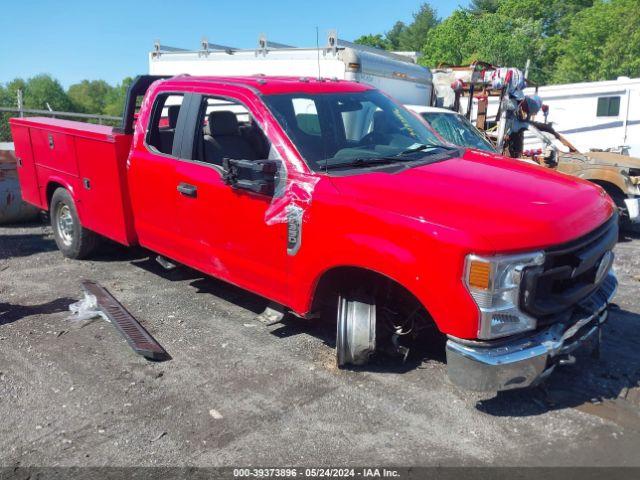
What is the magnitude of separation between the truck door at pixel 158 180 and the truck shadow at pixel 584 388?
2.89m

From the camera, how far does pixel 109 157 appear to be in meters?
5.54

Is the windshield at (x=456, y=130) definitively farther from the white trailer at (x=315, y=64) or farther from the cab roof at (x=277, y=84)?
the cab roof at (x=277, y=84)

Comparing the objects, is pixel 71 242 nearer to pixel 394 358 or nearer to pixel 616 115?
pixel 394 358

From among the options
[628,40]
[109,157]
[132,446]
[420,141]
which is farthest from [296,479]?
[628,40]

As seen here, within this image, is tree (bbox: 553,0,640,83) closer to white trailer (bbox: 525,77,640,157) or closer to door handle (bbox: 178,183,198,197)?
white trailer (bbox: 525,77,640,157)

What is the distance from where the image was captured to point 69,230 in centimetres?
690

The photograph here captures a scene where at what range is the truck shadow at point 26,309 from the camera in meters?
5.17

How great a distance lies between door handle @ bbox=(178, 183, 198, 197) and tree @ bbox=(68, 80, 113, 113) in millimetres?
110819

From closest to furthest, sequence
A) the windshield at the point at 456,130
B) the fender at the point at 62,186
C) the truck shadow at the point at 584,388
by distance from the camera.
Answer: the truck shadow at the point at 584,388, the fender at the point at 62,186, the windshield at the point at 456,130

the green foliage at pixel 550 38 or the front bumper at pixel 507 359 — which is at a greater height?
the green foliage at pixel 550 38

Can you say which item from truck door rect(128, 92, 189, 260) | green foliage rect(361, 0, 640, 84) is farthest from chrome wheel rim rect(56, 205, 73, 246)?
green foliage rect(361, 0, 640, 84)

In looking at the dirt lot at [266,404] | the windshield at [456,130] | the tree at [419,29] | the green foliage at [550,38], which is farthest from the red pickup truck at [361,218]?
the tree at [419,29]

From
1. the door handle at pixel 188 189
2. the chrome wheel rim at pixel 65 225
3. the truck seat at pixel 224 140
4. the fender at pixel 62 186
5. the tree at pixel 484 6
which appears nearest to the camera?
the door handle at pixel 188 189

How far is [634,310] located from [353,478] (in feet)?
11.8
